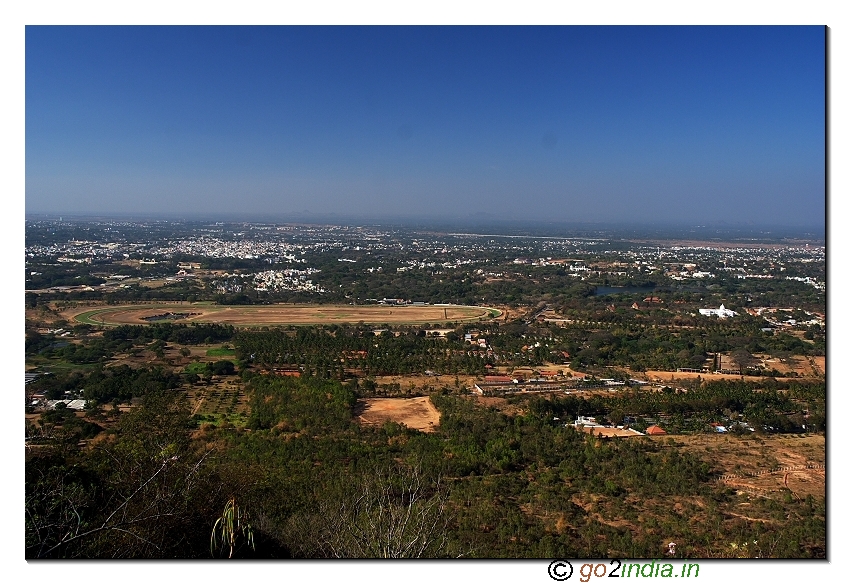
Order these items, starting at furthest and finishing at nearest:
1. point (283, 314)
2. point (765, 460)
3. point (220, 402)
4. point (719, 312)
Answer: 1. point (719, 312)
2. point (283, 314)
3. point (220, 402)
4. point (765, 460)

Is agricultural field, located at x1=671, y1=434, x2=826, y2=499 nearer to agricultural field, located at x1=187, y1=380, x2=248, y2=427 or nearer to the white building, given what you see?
agricultural field, located at x1=187, y1=380, x2=248, y2=427

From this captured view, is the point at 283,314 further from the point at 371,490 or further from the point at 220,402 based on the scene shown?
the point at 371,490

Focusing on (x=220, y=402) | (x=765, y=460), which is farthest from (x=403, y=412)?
(x=765, y=460)

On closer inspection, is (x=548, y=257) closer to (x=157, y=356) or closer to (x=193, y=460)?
(x=157, y=356)

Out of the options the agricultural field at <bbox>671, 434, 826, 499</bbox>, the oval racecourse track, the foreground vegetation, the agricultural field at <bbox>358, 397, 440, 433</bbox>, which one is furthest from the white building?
the agricultural field at <bbox>358, 397, 440, 433</bbox>

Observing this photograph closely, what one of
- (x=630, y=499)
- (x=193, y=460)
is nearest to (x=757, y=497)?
(x=630, y=499)

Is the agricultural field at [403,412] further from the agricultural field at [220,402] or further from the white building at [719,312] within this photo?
the white building at [719,312]
